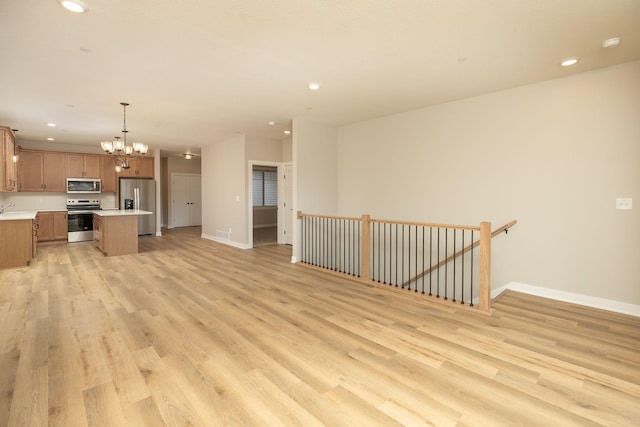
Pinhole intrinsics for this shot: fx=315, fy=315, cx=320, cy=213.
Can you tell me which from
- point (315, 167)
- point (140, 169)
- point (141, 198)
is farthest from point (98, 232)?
point (315, 167)

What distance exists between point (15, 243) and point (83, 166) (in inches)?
146

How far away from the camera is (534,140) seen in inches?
160

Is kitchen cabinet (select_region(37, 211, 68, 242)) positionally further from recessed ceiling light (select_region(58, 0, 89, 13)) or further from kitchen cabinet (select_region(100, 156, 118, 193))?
recessed ceiling light (select_region(58, 0, 89, 13))

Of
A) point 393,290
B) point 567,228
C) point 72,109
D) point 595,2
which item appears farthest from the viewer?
point 72,109

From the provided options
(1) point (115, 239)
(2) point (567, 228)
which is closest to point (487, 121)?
(2) point (567, 228)

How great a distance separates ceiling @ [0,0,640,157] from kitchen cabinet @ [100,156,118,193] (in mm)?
3726

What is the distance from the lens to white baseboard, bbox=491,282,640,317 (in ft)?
11.4

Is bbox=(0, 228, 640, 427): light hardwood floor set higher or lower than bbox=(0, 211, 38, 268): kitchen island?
lower

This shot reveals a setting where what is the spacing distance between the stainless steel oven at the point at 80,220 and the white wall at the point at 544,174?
323 inches

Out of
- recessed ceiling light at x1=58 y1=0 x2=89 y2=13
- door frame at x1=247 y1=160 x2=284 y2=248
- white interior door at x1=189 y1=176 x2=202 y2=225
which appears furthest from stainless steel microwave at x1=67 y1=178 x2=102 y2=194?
recessed ceiling light at x1=58 y1=0 x2=89 y2=13

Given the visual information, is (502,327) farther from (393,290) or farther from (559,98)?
(559,98)

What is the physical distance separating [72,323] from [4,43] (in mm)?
2749

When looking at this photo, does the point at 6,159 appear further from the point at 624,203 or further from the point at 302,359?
the point at 624,203

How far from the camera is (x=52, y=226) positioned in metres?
8.12
